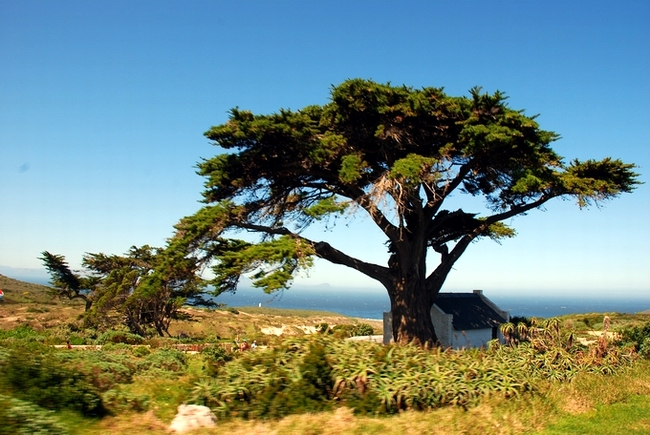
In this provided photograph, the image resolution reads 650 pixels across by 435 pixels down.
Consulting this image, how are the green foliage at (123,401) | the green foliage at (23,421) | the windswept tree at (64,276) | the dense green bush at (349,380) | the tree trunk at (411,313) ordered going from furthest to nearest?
the windswept tree at (64,276)
the tree trunk at (411,313)
the dense green bush at (349,380)
the green foliage at (123,401)
the green foliage at (23,421)

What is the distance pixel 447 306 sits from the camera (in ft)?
92.3

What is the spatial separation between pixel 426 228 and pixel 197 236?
28.7 feet

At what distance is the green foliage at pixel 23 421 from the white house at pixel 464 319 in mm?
20882

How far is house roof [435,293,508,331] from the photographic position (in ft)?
90.7

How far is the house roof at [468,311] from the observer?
27656 mm

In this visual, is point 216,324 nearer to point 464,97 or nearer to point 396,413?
point 464,97

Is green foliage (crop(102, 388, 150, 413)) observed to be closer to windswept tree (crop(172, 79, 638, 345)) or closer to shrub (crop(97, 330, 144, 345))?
windswept tree (crop(172, 79, 638, 345))

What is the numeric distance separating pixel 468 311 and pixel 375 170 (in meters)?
12.8

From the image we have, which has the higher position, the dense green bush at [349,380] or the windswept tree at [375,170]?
the windswept tree at [375,170]

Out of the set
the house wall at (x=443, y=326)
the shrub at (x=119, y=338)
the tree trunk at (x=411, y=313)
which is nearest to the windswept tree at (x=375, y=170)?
the tree trunk at (x=411, y=313)

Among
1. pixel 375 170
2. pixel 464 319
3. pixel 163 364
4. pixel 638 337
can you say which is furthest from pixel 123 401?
pixel 464 319

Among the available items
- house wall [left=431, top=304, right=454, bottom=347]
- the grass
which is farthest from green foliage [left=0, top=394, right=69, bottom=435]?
house wall [left=431, top=304, right=454, bottom=347]

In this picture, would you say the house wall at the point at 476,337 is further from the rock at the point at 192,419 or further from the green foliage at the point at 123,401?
the rock at the point at 192,419

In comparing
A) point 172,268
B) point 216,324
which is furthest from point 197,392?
point 216,324
